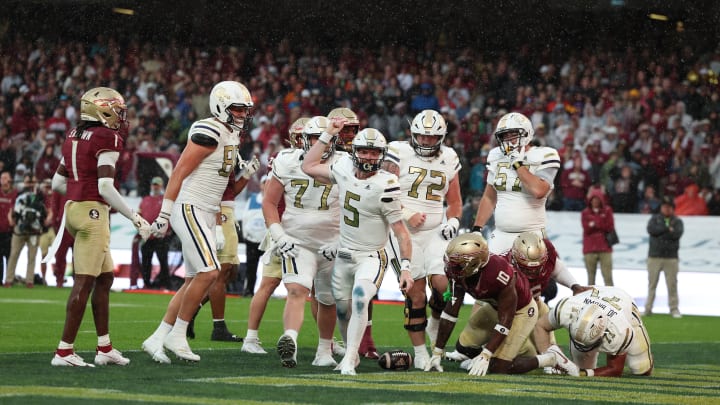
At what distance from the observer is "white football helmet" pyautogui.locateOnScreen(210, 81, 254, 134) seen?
894 centimetres

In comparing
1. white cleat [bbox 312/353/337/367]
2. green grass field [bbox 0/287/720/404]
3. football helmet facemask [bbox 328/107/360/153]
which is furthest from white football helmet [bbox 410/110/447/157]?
white cleat [bbox 312/353/337/367]

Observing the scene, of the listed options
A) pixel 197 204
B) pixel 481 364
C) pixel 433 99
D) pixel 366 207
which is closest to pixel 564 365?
pixel 481 364

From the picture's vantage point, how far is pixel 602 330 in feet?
27.5

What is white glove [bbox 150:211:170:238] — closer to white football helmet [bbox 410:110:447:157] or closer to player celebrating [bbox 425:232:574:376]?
player celebrating [bbox 425:232:574:376]

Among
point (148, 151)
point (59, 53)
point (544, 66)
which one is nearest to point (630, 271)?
point (544, 66)

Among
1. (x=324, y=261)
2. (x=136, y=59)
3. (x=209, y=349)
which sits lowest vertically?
(x=209, y=349)

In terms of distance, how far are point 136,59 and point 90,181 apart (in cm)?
2072

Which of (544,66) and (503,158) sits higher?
(544,66)

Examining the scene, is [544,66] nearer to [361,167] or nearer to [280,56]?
[280,56]

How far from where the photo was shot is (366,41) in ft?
92.4

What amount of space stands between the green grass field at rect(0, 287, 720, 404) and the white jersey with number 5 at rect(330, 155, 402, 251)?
Result: 94 cm

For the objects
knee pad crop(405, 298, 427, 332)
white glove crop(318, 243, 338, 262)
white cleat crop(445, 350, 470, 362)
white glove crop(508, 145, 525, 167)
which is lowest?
white cleat crop(445, 350, 470, 362)

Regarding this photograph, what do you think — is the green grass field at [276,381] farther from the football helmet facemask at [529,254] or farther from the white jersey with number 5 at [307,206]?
the white jersey with number 5 at [307,206]

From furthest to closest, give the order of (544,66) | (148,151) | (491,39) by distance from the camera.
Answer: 1. (491,39)
2. (544,66)
3. (148,151)
